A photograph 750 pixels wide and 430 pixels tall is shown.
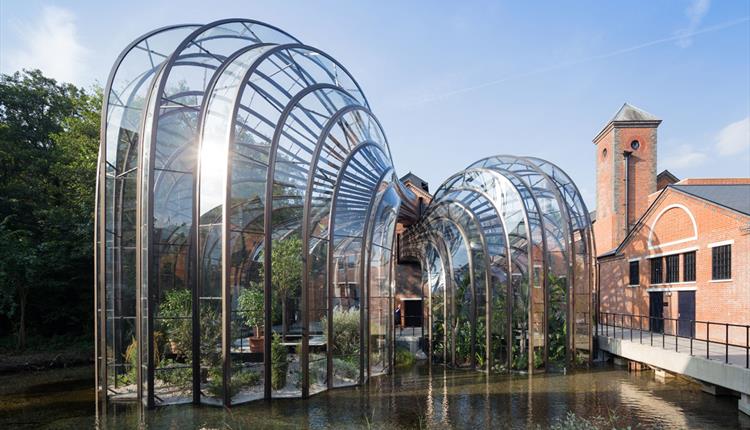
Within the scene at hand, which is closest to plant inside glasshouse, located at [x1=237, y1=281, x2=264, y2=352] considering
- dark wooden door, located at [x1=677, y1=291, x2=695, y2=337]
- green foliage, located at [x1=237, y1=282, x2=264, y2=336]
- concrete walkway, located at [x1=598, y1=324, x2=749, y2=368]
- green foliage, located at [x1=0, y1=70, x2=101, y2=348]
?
green foliage, located at [x1=237, y1=282, x2=264, y2=336]

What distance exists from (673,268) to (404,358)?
36.7 ft

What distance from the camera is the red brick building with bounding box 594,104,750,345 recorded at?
54.2ft

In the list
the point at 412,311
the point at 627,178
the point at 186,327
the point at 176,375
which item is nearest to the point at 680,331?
the point at 627,178

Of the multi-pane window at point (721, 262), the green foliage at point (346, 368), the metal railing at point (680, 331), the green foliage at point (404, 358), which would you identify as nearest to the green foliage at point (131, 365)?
the green foliage at point (346, 368)

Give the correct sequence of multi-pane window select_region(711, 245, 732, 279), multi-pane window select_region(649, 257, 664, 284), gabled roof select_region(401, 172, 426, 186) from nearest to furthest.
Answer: multi-pane window select_region(711, 245, 732, 279) → multi-pane window select_region(649, 257, 664, 284) → gabled roof select_region(401, 172, 426, 186)

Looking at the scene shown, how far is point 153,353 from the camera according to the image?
1105cm

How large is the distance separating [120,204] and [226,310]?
152 inches

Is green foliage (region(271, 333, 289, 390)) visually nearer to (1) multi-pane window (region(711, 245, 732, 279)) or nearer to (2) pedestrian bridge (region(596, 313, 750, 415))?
(2) pedestrian bridge (region(596, 313, 750, 415))

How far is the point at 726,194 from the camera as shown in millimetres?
19172

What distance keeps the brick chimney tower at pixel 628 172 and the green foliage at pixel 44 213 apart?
2821 centimetres

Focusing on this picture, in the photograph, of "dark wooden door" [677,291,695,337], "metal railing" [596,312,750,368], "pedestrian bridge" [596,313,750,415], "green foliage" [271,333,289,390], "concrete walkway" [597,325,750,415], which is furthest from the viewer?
"dark wooden door" [677,291,695,337]

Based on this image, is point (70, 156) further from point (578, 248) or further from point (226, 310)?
point (578, 248)

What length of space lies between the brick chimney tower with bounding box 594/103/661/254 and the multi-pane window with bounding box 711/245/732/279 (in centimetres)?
1379

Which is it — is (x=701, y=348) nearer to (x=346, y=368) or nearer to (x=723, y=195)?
(x=723, y=195)
